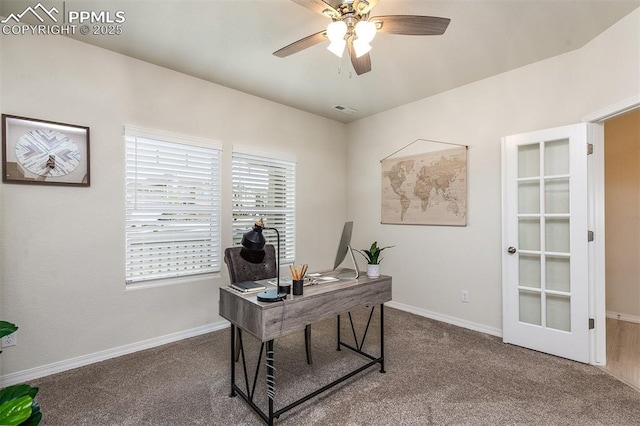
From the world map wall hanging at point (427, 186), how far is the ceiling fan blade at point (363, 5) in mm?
2189

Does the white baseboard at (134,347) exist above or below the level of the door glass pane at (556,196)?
below

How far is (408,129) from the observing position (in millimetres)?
4059

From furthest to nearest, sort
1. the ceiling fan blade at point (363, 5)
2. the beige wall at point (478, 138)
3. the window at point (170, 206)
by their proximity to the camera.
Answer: the window at point (170, 206), the beige wall at point (478, 138), the ceiling fan blade at point (363, 5)

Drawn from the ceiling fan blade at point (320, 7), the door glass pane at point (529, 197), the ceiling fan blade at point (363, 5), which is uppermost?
the ceiling fan blade at point (363, 5)

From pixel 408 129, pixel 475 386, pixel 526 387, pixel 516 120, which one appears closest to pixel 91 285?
pixel 475 386

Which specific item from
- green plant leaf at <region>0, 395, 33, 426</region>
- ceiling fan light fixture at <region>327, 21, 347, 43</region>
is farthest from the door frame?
green plant leaf at <region>0, 395, 33, 426</region>

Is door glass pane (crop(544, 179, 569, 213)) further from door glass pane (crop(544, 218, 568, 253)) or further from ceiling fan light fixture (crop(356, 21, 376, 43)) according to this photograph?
ceiling fan light fixture (crop(356, 21, 376, 43))

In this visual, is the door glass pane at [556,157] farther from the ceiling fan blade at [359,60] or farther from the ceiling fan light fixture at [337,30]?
the ceiling fan light fixture at [337,30]

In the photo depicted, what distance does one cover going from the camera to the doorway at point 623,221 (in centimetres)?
356

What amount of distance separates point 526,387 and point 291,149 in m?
3.49

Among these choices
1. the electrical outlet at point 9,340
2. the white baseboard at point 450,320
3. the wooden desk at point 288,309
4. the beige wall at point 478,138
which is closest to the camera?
the wooden desk at point 288,309

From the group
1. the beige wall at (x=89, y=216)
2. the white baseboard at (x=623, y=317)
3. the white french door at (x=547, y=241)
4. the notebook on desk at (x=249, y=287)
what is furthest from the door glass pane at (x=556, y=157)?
the beige wall at (x=89, y=216)

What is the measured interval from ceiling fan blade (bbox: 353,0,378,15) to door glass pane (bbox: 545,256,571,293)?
2689mm

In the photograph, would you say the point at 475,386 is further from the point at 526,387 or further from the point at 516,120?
the point at 516,120
